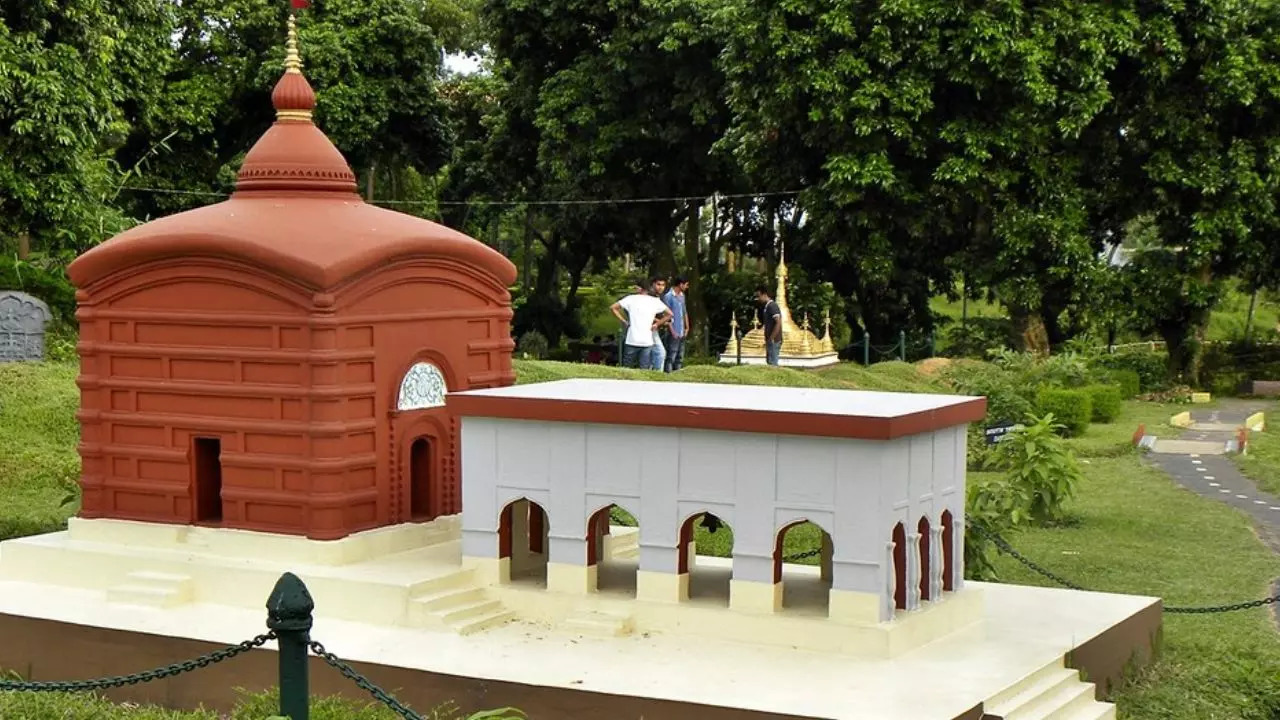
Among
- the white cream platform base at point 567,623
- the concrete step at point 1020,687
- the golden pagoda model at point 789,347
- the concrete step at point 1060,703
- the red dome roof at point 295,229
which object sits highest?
the red dome roof at point 295,229

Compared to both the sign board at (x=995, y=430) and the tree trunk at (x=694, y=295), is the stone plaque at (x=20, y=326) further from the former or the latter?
the tree trunk at (x=694, y=295)

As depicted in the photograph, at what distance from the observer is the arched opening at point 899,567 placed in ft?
28.0

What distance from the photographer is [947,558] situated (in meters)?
9.31

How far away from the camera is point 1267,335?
111ft

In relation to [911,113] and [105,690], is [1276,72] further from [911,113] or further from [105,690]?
[105,690]

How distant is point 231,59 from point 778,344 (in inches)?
513

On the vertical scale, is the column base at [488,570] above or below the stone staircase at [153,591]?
above

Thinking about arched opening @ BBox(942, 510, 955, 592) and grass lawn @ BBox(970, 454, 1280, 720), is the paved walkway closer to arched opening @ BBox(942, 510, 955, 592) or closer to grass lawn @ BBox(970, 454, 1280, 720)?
grass lawn @ BBox(970, 454, 1280, 720)

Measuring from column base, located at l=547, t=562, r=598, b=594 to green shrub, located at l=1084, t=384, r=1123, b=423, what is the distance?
14861 mm

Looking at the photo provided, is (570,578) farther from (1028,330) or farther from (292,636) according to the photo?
(1028,330)

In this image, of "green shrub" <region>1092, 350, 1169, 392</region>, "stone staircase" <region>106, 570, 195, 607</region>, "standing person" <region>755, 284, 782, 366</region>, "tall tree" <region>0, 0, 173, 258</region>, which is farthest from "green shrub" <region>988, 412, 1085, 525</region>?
"green shrub" <region>1092, 350, 1169, 392</region>

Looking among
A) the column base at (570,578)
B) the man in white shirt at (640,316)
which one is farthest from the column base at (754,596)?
the man in white shirt at (640,316)

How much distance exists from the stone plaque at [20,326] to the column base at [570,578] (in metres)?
11.2

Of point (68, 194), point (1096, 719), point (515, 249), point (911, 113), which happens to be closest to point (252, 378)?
point (1096, 719)
